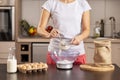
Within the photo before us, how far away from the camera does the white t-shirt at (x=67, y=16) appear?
7.37ft

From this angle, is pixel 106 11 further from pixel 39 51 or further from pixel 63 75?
pixel 63 75

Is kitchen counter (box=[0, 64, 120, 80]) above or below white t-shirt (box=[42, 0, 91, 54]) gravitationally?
below

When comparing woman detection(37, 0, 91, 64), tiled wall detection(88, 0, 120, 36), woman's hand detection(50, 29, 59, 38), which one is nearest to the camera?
woman's hand detection(50, 29, 59, 38)

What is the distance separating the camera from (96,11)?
4328 millimetres

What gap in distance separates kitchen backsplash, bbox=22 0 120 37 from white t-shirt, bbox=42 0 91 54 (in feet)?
6.75

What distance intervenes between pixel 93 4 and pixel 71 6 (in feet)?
6.95

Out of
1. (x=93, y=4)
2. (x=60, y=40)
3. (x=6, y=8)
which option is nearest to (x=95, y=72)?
(x=60, y=40)

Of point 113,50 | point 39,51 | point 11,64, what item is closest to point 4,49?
point 39,51

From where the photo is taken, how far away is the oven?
3746 millimetres

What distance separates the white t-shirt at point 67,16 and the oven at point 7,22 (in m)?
1.60

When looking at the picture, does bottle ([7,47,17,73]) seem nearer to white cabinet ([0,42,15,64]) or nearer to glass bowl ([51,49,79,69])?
glass bowl ([51,49,79,69])

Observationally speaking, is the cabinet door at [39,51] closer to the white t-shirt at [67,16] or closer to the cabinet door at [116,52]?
the cabinet door at [116,52]

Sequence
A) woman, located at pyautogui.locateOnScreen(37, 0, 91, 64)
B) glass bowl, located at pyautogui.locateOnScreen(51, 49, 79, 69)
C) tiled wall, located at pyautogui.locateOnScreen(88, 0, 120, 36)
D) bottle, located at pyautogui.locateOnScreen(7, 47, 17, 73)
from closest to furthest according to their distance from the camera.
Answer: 1. bottle, located at pyautogui.locateOnScreen(7, 47, 17, 73)
2. glass bowl, located at pyautogui.locateOnScreen(51, 49, 79, 69)
3. woman, located at pyautogui.locateOnScreen(37, 0, 91, 64)
4. tiled wall, located at pyautogui.locateOnScreen(88, 0, 120, 36)

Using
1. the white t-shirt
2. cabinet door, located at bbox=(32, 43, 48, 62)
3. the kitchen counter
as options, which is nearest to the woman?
the white t-shirt
